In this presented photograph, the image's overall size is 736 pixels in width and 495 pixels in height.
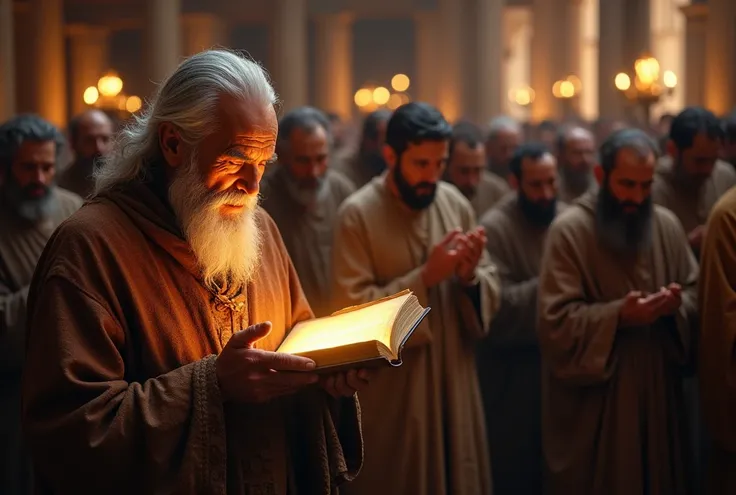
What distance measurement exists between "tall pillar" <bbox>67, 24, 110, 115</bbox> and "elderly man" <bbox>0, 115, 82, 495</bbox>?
101 feet

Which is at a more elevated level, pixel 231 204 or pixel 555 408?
pixel 231 204

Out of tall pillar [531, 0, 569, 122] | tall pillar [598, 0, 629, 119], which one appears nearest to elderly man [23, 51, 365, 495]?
tall pillar [598, 0, 629, 119]

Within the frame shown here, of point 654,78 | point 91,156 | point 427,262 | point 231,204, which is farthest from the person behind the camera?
point 654,78

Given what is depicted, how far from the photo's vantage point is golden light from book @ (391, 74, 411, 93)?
44375 millimetres

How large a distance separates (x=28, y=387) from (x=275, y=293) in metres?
0.82

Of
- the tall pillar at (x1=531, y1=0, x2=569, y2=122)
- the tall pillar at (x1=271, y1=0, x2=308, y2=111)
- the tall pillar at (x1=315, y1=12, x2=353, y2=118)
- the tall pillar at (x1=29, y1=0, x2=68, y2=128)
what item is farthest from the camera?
the tall pillar at (x1=315, y1=12, x2=353, y2=118)

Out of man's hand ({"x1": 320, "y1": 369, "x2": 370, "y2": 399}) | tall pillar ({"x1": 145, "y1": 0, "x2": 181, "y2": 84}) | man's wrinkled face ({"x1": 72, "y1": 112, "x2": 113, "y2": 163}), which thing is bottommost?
man's hand ({"x1": 320, "y1": 369, "x2": 370, "y2": 399})

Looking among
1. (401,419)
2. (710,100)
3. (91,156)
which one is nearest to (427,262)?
(401,419)

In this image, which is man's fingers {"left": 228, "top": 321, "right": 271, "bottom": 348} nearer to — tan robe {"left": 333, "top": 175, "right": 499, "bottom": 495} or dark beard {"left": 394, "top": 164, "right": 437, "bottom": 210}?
tan robe {"left": 333, "top": 175, "right": 499, "bottom": 495}

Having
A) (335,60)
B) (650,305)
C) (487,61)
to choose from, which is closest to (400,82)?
(335,60)

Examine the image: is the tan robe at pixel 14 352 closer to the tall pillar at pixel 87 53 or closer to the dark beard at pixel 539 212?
the dark beard at pixel 539 212

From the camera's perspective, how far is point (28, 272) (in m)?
5.79

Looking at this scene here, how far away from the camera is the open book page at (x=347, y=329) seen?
2.83m

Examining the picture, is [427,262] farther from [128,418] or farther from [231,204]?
[128,418]
